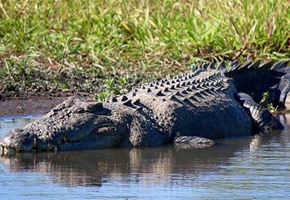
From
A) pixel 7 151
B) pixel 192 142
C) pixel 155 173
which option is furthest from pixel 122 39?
pixel 155 173

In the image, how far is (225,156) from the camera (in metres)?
6.91

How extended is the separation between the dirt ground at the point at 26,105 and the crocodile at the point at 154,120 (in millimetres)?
1693

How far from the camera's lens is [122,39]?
488 inches

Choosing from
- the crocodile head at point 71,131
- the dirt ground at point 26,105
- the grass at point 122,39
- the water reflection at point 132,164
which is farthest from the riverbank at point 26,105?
the water reflection at point 132,164

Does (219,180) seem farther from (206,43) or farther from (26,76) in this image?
(206,43)

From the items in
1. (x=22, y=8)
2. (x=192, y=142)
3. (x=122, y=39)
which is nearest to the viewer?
(x=192, y=142)

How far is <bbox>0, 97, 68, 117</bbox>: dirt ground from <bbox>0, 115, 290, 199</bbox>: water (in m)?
2.55

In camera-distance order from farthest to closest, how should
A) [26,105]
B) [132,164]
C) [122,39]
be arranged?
[122,39] → [26,105] → [132,164]

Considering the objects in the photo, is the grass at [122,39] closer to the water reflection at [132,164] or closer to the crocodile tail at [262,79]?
the crocodile tail at [262,79]

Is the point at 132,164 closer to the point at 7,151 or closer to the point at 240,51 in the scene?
the point at 7,151

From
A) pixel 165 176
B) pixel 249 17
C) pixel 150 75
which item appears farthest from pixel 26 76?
pixel 165 176

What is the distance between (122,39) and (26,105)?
2.85 m

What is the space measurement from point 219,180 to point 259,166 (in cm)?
68

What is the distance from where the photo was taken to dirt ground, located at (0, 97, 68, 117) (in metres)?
9.55
